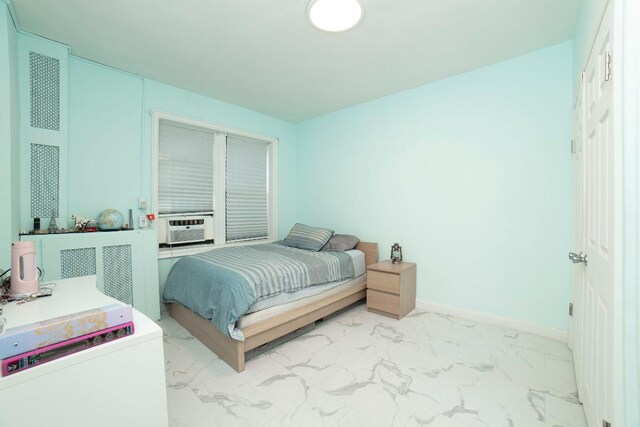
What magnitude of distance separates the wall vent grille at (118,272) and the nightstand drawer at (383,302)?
2.48 metres

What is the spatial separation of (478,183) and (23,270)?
3.39m

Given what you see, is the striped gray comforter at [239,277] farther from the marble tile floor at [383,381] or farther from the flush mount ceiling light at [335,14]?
the flush mount ceiling light at [335,14]

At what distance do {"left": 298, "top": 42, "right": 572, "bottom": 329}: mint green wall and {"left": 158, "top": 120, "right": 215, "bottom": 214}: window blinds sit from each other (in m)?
1.89

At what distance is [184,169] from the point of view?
11.1ft

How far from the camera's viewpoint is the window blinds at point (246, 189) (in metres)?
3.85

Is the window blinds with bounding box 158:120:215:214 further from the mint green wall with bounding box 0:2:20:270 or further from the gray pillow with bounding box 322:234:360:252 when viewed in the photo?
the gray pillow with bounding box 322:234:360:252

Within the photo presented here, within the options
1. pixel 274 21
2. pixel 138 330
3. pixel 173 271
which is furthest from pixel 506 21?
pixel 173 271

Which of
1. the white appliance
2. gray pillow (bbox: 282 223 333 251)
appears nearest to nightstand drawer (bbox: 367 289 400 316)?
gray pillow (bbox: 282 223 333 251)

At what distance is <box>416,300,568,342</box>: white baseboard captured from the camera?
7.98 feet

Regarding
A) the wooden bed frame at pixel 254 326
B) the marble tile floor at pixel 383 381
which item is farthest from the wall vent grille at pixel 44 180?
the marble tile floor at pixel 383 381

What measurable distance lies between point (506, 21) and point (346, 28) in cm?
122

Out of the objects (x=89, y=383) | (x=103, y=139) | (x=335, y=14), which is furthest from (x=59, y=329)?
(x=103, y=139)

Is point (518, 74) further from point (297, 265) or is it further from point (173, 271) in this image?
point (173, 271)

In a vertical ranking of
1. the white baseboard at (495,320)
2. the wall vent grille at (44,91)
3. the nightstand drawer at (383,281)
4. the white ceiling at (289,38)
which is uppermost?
the white ceiling at (289,38)
